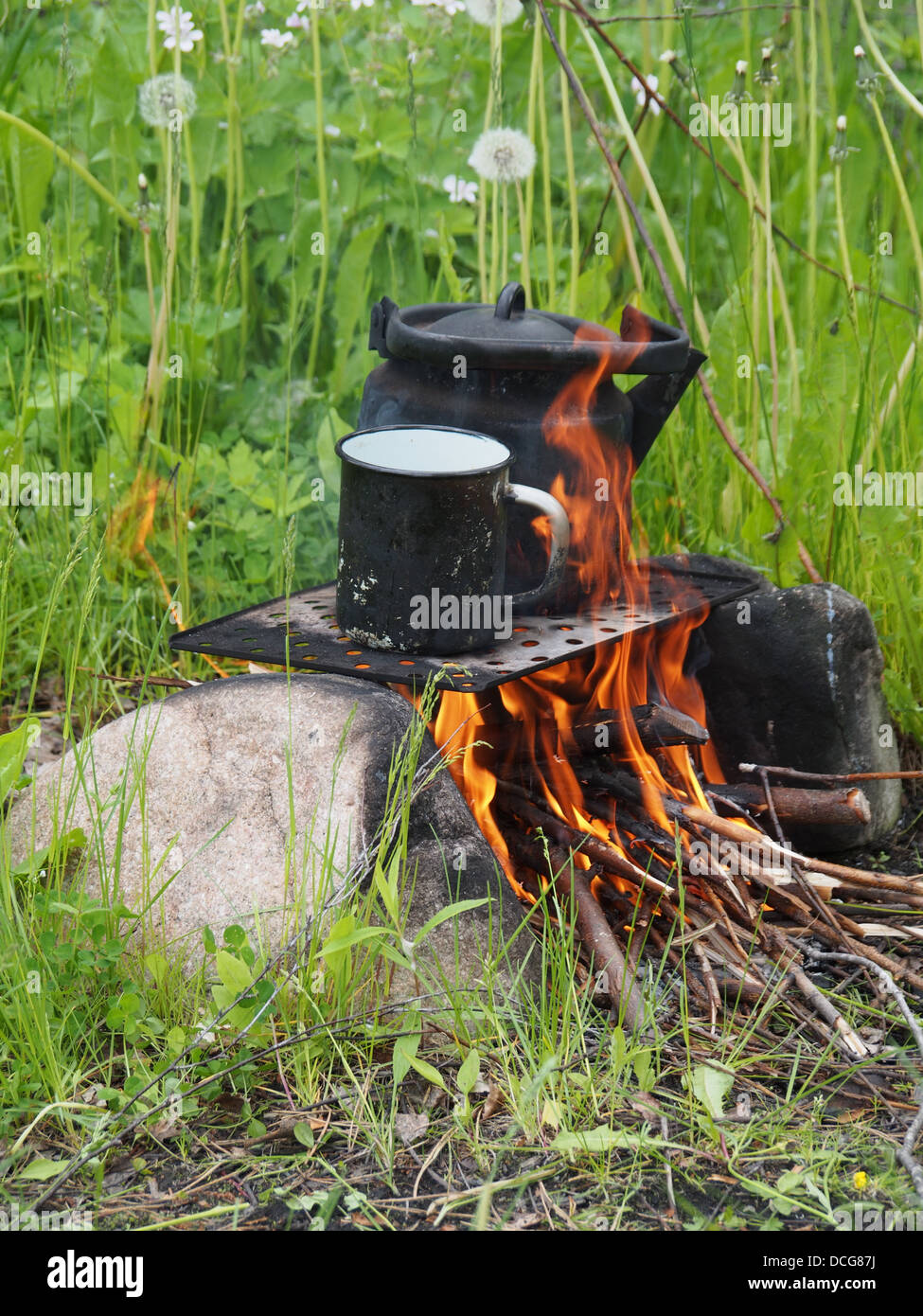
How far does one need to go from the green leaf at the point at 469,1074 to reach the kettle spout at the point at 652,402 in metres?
1.28

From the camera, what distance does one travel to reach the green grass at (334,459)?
1659 millimetres

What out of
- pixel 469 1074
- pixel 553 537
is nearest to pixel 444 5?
pixel 553 537

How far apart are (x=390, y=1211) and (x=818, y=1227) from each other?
509 mm

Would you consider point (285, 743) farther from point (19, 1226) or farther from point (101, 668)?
point (101, 668)

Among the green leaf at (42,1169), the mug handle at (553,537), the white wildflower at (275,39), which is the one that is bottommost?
the green leaf at (42,1169)

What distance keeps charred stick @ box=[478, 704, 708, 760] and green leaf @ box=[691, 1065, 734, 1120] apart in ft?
2.11

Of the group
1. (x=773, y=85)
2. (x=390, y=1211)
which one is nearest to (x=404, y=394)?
(x=773, y=85)

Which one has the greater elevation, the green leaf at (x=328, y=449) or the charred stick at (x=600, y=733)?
the green leaf at (x=328, y=449)

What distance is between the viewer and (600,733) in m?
2.30

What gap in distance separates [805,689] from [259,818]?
116cm

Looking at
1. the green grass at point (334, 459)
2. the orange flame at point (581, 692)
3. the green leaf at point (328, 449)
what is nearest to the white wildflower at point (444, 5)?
the green grass at point (334, 459)

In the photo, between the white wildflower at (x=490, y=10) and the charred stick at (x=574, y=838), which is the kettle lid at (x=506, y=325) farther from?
the white wildflower at (x=490, y=10)

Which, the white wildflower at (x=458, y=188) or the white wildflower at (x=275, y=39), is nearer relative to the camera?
the white wildflower at (x=275, y=39)

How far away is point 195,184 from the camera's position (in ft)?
12.7
